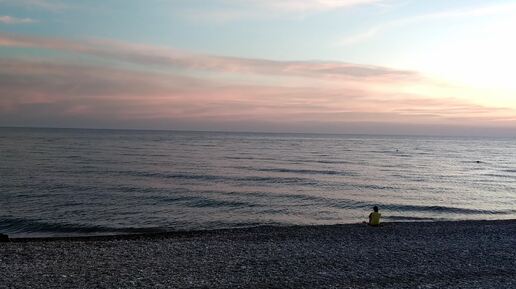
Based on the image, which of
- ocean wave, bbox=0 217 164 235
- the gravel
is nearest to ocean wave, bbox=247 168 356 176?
ocean wave, bbox=0 217 164 235

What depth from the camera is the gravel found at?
11609mm

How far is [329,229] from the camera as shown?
68.6ft

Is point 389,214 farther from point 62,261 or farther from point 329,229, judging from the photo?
point 62,261

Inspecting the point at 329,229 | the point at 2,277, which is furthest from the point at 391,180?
the point at 2,277

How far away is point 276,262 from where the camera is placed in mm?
13664

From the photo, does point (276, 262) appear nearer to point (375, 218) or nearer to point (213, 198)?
point (375, 218)

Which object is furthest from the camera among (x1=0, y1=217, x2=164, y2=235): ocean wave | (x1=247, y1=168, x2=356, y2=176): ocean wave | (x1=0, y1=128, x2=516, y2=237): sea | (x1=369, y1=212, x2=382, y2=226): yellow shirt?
(x1=247, y1=168, x2=356, y2=176): ocean wave

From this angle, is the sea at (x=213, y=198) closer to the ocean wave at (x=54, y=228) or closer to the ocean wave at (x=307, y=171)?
the ocean wave at (x=54, y=228)

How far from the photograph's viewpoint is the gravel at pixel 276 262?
11.6 meters

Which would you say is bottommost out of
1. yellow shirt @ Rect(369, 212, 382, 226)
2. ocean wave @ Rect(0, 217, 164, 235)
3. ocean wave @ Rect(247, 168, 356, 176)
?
ocean wave @ Rect(0, 217, 164, 235)

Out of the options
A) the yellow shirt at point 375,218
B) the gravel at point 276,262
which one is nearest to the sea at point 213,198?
the yellow shirt at point 375,218

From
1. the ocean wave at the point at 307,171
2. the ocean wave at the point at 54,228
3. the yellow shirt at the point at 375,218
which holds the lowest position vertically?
the ocean wave at the point at 54,228

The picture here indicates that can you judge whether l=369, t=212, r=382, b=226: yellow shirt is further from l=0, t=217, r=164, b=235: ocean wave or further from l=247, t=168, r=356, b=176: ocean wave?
l=247, t=168, r=356, b=176: ocean wave

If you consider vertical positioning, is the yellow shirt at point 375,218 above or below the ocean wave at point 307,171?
above
